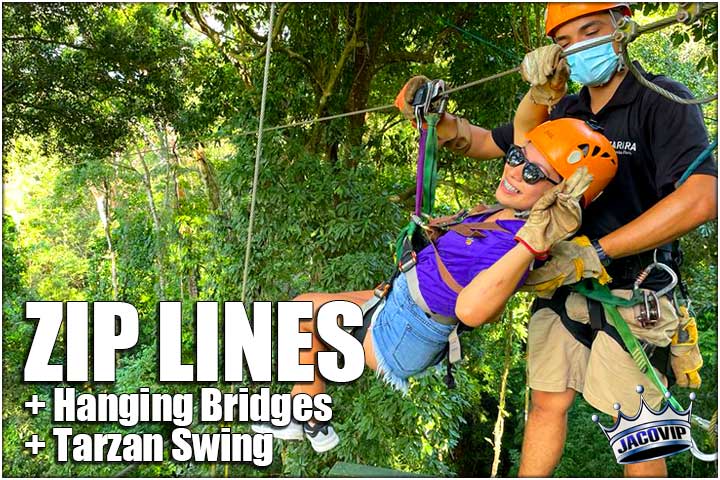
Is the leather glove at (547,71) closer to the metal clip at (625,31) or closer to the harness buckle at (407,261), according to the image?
the metal clip at (625,31)

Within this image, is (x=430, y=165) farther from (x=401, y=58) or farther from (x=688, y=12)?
(x=401, y=58)

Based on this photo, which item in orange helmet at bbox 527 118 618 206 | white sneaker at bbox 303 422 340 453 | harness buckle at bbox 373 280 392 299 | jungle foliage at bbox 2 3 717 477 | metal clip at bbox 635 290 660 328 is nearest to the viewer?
orange helmet at bbox 527 118 618 206

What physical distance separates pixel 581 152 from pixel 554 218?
18 centimetres

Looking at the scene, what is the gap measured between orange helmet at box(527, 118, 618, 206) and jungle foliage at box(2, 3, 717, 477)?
1.27 metres

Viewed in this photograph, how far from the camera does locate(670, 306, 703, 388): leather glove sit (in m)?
1.46

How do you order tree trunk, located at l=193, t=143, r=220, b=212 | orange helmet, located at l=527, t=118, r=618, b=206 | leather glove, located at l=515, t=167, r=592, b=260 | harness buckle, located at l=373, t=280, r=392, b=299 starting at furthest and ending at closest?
tree trunk, located at l=193, t=143, r=220, b=212 → harness buckle, located at l=373, t=280, r=392, b=299 → orange helmet, located at l=527, t=118, r=618, b=206 → leather glove, located at l=515, t=167, r=592, b=260

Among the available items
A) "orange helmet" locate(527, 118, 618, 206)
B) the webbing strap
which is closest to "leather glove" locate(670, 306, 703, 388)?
"orange helmet" locate(527, 118, 618, 206)

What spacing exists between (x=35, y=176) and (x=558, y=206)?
1263cm

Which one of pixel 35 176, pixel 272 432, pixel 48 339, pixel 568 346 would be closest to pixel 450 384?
pixel 568 346

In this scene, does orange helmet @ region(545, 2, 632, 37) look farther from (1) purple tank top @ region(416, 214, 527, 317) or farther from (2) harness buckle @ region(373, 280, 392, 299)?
(2) harness buckle @ region(373, 280, 392, 299)

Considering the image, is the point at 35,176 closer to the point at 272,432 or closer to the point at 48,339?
the point at 48,339

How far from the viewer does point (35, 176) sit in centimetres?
1207

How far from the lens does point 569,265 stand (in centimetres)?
132

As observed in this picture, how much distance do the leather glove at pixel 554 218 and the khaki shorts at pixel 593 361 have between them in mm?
345
